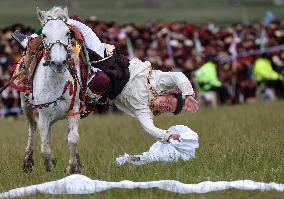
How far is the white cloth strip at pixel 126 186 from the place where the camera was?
8844 mm

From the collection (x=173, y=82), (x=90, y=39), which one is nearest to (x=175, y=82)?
(x=173, y=82)

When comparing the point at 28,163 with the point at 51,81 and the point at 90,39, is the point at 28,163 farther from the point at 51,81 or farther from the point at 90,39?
the point at 90,39

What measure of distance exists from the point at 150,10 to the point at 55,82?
50525mm

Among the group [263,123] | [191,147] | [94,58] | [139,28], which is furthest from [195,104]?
[139,28]

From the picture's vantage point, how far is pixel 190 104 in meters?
10.9

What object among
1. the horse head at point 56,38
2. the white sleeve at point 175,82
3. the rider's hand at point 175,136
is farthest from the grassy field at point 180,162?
the horse head at point 56,38

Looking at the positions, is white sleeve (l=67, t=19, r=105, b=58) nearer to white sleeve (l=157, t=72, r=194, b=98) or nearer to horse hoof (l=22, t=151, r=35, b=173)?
white sleeve (l=157, t=72, r=194, b=98)

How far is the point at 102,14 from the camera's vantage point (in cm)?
5438

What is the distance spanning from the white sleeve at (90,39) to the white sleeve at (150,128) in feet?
3.42

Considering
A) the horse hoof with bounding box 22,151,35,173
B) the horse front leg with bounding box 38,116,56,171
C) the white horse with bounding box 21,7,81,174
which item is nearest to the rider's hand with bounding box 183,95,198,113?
the white horse with bounding box 21,7,81,174

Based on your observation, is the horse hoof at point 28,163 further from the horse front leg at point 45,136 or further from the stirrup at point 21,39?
the stirrup at point 21,39

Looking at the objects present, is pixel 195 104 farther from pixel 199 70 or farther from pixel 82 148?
pixel 199 70

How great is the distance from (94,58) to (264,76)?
17557 mm

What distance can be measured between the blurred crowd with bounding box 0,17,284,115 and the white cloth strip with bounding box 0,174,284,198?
15864 mm
